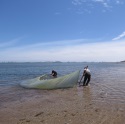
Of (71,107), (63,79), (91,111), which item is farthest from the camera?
(63,79)

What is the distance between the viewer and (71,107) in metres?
10.1

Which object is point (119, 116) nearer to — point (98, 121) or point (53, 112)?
point (98, 121)

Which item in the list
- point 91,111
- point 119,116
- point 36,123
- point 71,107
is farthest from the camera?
point 71,107

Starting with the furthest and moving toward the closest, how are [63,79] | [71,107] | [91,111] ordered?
[63,79] → [71,107] → [91,111]

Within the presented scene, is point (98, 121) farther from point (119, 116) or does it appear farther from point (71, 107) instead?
point (71, 107)

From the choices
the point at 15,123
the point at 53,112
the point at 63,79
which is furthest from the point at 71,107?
the point at 63,79

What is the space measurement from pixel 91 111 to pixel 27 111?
9.63ft

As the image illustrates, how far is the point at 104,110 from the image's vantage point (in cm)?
930

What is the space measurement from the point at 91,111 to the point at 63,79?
391 inches

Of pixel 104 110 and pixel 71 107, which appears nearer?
pixel 104 110

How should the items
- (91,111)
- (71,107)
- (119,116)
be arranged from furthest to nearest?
(71,107) → (91,111) → (119,116)

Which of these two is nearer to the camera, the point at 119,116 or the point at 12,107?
the point at 119,116

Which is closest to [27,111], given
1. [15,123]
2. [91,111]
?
→ [15,123]

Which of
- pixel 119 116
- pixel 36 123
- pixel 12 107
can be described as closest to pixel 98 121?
pixel 119 116
